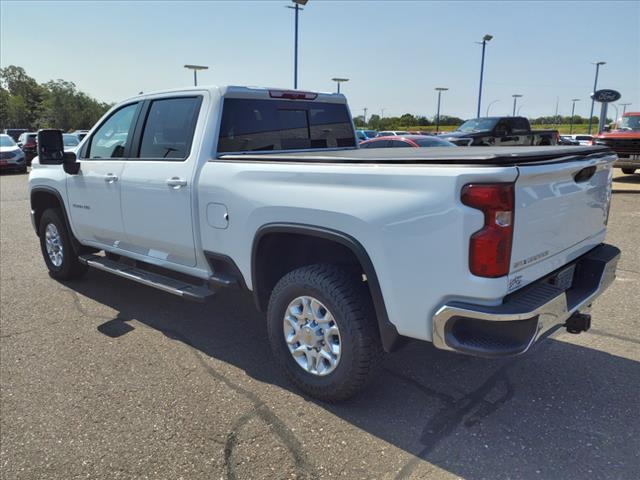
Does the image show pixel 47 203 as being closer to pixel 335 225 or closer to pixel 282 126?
pixel 282 126

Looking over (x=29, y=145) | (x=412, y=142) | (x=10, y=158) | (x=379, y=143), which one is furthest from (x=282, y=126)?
(x=29, y=145)

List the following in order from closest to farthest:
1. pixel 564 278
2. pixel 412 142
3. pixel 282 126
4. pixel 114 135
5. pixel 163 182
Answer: pixel 564 278, pixel 163 182, pixel 282 126, pixel 114 135, pixel 412 142

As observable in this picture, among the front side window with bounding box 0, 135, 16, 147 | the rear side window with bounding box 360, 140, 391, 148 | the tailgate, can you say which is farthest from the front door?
the front side window with bounding box 0, 135, 16, 147

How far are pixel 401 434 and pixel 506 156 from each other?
1614 mm

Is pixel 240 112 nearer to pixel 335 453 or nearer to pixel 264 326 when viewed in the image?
pixel 264 326

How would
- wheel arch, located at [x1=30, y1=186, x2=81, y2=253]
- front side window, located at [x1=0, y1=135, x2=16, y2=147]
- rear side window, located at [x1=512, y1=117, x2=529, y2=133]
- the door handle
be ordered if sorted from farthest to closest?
front side window, located at [x1=0, y1=135, x2=16, y2=147] → rear side window, located at [x1=512, y1=117, x2=529, y2=133] → wheel arch, located at [x1=30, y1=186, x2=81, y2=253] → the door handle

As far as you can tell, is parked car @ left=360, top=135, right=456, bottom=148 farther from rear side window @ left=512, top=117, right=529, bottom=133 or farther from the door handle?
the door handle

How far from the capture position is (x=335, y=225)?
9.44ft

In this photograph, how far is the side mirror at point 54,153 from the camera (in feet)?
15.8

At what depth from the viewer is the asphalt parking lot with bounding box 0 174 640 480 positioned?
8.69 feet

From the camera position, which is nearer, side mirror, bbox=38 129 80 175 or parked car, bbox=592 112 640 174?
side mirror, bbox=38 129 80 175

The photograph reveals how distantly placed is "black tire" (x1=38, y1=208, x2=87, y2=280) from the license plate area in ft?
15.3

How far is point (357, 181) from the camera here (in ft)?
9.07

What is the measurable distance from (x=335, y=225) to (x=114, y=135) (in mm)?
2892
